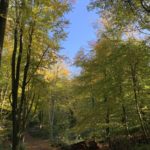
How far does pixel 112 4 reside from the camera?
358 inches

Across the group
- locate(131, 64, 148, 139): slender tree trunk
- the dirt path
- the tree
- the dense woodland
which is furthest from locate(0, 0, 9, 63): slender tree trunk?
the dirt path

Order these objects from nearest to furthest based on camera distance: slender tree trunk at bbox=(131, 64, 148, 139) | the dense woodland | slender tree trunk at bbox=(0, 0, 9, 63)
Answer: slender tree trunk at bbox=(0, 0, 9, 63) < the dense woodland < slender tree trunk at bbox=(131, 64, 148, 139)

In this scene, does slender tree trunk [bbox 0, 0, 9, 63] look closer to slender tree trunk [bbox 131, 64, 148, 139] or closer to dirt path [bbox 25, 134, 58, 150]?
slender tree trunk [bbox 131, 64, 148, 139]

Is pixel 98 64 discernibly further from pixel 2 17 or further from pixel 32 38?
pixel 2 17

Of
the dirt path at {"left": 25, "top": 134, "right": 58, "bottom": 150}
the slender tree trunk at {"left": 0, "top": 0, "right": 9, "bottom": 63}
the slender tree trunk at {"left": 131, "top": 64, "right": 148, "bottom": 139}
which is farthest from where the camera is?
the dirt path at {"left": 25, "top": 134, "right": 58, "bottom": 150}

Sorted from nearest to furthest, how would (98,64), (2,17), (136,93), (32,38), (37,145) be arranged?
(2,17) < (32,38) < (136,93) < (98,64) < (37,145)

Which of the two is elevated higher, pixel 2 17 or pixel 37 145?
pixel 2 17

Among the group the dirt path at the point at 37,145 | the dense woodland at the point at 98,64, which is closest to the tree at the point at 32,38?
the dense woodland at the point at 98,64

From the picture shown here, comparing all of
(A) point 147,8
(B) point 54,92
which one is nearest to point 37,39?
(A) point 147,8

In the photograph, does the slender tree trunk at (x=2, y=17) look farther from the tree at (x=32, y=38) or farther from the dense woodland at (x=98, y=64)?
the tree at (x=32, y=38)

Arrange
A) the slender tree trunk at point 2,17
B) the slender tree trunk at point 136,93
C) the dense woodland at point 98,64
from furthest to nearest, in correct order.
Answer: the slender tree trunk at point 136,93
the dense woodland at point 98,64
the slender tree trunk at point 2,17

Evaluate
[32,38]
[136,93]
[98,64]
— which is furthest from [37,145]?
[32,38]

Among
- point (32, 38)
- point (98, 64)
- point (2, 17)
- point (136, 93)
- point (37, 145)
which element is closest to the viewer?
point (2, 17)

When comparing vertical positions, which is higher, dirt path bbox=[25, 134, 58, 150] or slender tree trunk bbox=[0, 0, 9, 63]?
slender tree trunk bbox=[0, 0, 9, 63]
